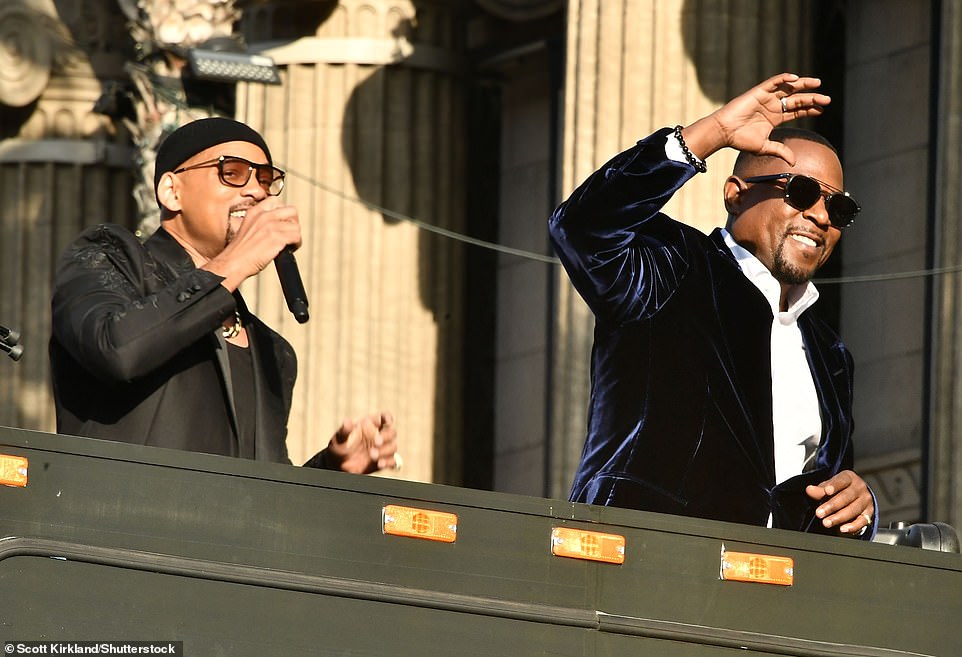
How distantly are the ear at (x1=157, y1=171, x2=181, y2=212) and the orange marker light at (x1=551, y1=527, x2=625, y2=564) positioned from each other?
1214mm

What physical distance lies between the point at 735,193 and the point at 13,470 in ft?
7.67

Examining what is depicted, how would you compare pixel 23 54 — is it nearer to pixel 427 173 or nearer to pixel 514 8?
pixel 427 173

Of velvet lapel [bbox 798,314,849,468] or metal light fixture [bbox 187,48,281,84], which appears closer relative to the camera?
velvet lapel [bbox 798,314,849,468]

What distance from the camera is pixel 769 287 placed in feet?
17.3

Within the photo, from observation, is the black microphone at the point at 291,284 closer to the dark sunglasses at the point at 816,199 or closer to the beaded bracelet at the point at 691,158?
the beaded bracelet at the point at 691,158

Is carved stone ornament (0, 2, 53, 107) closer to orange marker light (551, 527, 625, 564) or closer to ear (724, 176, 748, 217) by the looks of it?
ear (724, 176, 748, 217)

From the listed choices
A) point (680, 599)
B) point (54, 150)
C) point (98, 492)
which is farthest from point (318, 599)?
point (54, 150)

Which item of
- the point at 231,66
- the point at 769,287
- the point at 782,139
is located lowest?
the point at 769,287

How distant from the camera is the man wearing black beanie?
13.8ft

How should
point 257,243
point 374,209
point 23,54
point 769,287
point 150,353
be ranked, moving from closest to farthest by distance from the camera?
point 150,353 → point 257,243 → point 769,287 → point 374,209 → point 23,54

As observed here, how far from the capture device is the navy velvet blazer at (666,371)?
4.95 m

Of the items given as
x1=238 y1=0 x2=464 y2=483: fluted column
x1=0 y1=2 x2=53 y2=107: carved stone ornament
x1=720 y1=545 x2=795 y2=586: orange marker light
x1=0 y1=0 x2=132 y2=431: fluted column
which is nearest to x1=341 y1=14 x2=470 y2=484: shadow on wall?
x1=238 y1=0 x2=464 y2=483: fluted column

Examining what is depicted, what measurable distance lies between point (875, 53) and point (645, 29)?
1.33m

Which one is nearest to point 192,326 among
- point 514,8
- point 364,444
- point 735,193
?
point 364,444
